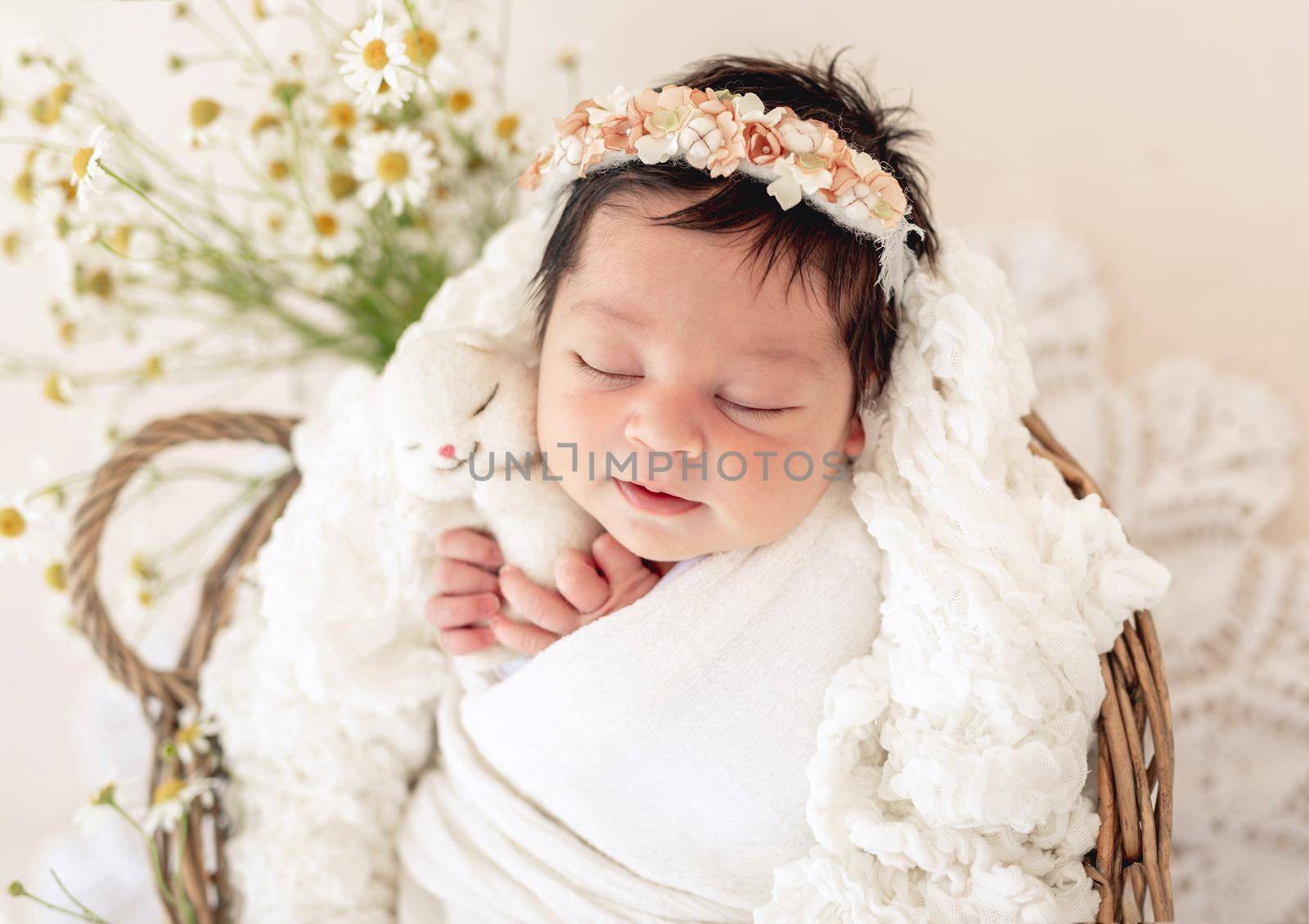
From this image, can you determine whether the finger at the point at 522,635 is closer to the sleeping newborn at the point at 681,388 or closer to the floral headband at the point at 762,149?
the sleeping newborn at the point at 681,388

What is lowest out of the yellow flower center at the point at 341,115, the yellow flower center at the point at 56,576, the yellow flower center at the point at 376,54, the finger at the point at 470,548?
the yellow flower center at the point at 56,576

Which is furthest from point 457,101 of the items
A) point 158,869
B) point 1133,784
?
point 1133,784

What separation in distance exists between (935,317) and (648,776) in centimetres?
59

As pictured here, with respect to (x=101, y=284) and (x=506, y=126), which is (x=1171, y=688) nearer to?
(x=506, y=126)

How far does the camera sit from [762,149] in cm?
90

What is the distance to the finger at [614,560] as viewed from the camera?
1063 mm

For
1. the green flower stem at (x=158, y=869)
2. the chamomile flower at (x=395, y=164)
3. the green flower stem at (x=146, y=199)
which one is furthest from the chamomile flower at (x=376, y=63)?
the green flower stem at (x=158, y=869)

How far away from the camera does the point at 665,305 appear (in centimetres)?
91

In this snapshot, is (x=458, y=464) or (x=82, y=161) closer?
(x=82, y=161)

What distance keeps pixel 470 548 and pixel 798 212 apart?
0.53 m

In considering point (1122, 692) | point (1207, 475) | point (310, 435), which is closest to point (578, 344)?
point (310, 435)

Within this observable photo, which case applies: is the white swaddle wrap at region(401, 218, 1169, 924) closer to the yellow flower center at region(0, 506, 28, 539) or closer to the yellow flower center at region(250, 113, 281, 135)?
the yellow flower center at region(250, 113, 281, 135)

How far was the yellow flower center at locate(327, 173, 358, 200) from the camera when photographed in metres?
1.19

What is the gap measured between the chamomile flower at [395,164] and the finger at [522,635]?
495 mm
